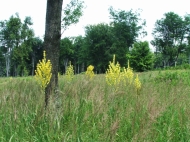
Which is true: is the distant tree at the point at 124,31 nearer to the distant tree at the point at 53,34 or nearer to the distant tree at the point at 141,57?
the distant tree at the point at 141,57

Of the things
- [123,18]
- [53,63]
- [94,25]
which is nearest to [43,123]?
[53,63]

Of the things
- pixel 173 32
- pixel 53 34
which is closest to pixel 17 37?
pixel 173 32

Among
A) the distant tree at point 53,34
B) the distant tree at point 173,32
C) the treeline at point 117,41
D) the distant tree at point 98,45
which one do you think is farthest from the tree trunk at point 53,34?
the distant tree at point 173,32

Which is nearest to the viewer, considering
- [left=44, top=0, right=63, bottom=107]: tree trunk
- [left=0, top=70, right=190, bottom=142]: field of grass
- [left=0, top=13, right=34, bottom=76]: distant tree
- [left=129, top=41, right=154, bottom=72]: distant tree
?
[left=0, top=70, right=190, bottom=142]: field of grass

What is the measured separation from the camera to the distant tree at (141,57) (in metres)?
43.5

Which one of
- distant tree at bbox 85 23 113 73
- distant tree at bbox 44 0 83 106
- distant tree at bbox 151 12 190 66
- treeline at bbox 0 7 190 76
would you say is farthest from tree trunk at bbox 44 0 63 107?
distant tree at bbox 151 12 190 66

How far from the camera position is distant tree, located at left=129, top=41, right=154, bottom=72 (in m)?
43.5

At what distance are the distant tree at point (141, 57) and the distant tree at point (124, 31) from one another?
14.9 ft

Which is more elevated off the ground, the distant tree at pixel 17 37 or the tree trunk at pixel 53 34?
the distant tree at pixel 17 37

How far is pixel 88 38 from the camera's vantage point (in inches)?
2248

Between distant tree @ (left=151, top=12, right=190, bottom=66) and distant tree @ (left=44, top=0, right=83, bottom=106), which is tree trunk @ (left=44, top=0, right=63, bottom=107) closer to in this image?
distant tree @ (left=44, top=0, right=83, bottom=106)

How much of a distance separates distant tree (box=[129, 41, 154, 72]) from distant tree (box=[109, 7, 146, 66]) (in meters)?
4.55

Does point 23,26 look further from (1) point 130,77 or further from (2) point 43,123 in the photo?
(2) point 43,123

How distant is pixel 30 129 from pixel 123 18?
50.8 m
